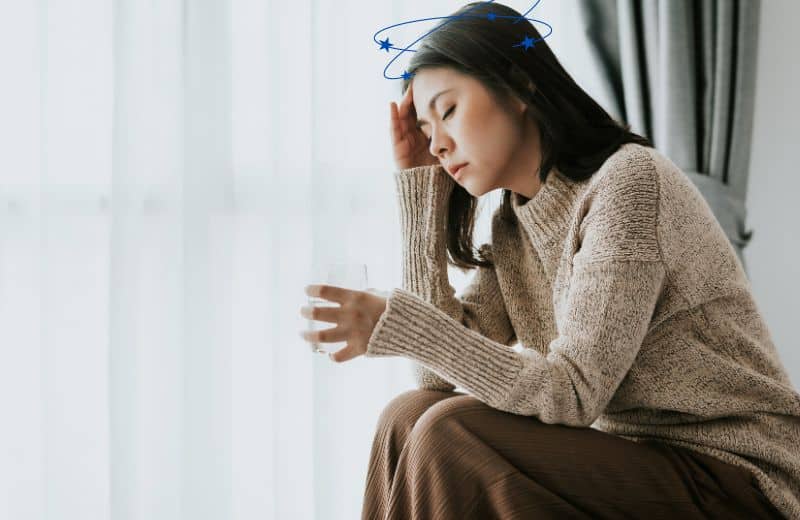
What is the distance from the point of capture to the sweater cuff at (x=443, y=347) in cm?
91

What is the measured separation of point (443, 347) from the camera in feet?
3.03

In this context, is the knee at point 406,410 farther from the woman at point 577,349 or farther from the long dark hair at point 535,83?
the long dark hair at point 535,83

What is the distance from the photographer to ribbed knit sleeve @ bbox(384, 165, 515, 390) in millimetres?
1272

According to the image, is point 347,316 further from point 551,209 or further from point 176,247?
point 176,247

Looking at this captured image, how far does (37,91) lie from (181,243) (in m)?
0.47

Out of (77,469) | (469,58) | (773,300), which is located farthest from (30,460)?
(773,300)

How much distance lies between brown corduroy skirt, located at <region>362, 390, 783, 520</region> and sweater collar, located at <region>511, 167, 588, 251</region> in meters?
0.34

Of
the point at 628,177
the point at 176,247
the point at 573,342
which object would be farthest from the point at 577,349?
the point at 176,247

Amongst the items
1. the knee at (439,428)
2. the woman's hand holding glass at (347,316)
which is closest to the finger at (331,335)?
the woman's hand holding glass at (347,316)

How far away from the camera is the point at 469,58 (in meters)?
1.11

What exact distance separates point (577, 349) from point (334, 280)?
325 millimetres

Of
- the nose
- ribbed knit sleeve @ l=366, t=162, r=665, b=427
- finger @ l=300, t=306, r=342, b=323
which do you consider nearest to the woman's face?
the nose

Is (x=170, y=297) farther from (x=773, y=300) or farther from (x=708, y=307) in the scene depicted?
(x=773, y=300)

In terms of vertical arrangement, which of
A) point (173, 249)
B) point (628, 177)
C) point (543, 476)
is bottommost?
point (543, 476)
